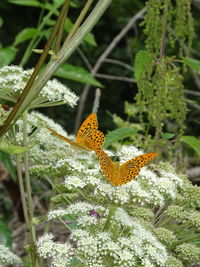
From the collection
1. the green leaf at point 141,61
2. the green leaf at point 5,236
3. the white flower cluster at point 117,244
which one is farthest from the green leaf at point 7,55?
the white flower cluster at point 117,244

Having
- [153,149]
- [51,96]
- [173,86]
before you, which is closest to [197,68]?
[173,86]

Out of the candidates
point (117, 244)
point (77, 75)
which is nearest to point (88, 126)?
point (117, 244)

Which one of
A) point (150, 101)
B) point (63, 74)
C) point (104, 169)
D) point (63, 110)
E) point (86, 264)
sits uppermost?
point (63, 110)

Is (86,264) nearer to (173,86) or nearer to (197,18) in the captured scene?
(173,86)

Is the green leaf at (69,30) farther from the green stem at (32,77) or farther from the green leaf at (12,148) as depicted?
the green stem at (32,77)

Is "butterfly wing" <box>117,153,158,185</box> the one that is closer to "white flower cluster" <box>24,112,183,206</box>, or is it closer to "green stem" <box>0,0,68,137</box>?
"white flower cluster" <box>24,112,183,206</box>

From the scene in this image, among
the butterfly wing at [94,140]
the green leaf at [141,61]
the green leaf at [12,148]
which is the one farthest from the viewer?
the green leaf at [141,61]
